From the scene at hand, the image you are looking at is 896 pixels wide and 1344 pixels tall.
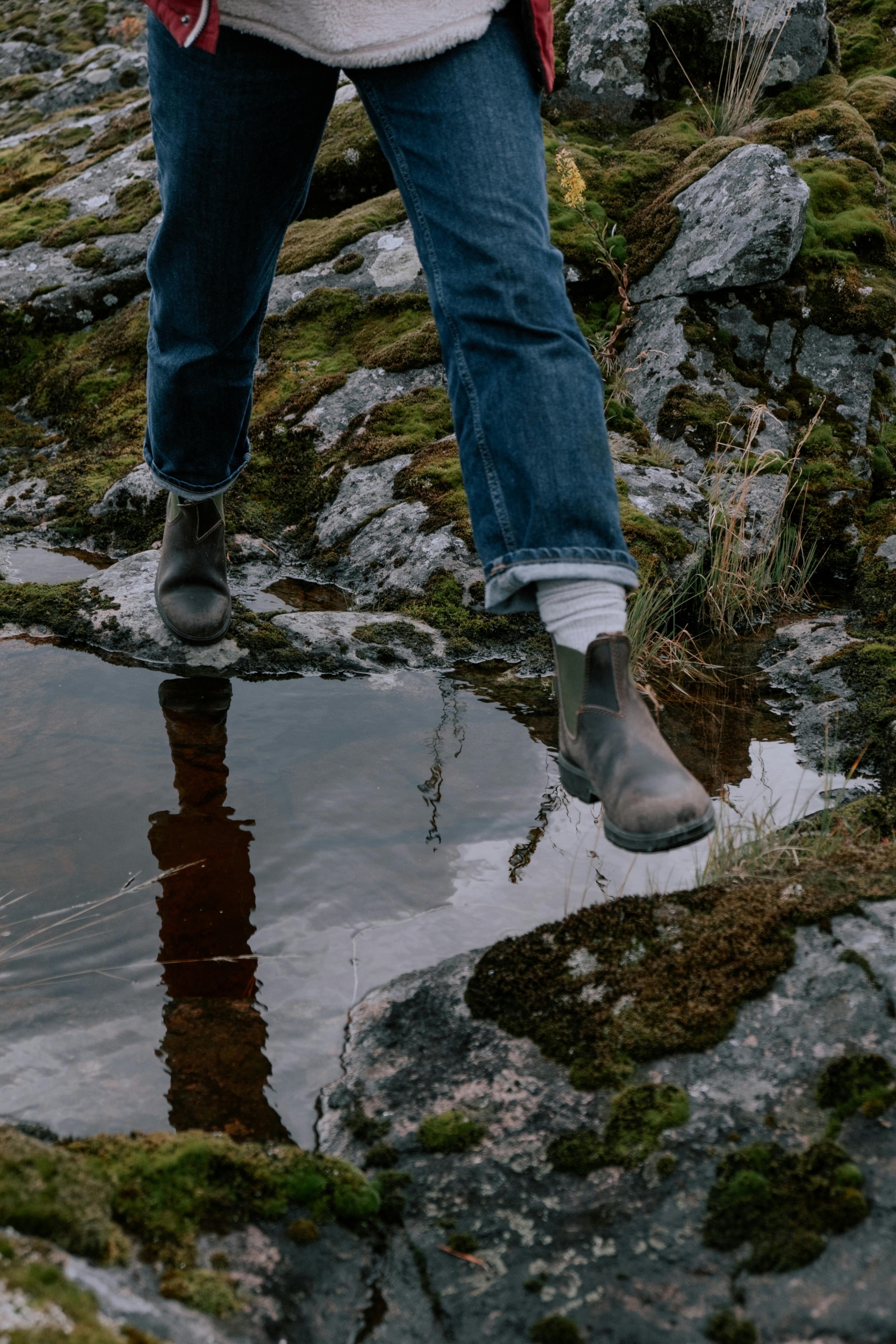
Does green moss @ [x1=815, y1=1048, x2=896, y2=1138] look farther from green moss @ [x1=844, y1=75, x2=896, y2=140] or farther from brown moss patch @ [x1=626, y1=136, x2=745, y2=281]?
green moss @ [x1=844, y1=75, x2=896, y2=140]

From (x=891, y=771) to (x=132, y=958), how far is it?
7.60ft

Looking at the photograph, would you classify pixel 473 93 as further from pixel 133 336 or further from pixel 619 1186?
pixel 133 336

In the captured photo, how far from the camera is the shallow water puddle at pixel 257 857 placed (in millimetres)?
2055

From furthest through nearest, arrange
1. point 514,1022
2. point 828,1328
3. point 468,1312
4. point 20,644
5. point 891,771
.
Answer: point 20,644 → point 891,771 → point 514,1022 → point 468,1312 → point 828,1328

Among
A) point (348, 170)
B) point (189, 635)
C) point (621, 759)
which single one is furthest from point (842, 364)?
point (621, 759)

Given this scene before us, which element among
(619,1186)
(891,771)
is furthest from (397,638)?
(619,1186)

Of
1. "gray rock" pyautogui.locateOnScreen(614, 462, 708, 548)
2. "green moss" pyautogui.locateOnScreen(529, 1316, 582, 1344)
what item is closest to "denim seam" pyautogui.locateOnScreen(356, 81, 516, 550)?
"green moss" pyautogui.locateOnScreen(529, 1316, 582, 1344)

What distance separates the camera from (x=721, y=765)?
329 centimetres

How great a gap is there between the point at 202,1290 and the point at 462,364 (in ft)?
5.81

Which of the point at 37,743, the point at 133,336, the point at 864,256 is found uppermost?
the point at 133,336

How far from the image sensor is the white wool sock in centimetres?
216

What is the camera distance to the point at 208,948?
7.80ft

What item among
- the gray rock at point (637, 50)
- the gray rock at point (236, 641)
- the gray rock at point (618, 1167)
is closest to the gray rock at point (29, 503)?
the gray rock at point (236, 641)

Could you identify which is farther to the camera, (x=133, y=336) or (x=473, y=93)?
(x=133, y=336)
